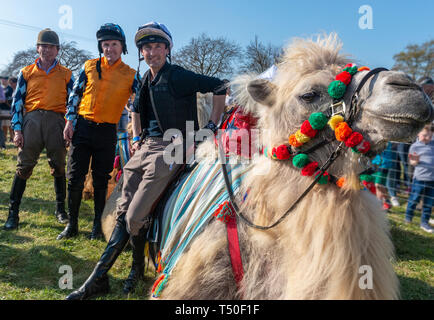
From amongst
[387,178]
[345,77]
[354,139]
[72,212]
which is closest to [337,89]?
[345,77]

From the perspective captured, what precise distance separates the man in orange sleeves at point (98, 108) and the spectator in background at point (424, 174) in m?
5.48

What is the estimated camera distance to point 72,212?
4582 millimetres

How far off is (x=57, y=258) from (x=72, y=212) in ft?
2.41

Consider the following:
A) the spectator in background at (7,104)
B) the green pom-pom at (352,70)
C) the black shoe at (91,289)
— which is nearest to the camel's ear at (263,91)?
the green pom-pom at (352,70)

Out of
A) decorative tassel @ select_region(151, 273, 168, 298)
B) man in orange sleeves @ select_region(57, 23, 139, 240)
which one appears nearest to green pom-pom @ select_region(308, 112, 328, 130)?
decorative tassel @ select_region(151, 273, 168, 298)

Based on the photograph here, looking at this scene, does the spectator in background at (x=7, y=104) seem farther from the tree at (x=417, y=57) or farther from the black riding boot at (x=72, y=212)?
the tree at (x=417, y=57)

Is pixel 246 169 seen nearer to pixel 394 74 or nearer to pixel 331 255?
pixel 331 255

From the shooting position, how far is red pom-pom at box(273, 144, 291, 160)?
2.08 m

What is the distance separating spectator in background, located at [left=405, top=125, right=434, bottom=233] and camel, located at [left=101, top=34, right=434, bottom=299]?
5.23m

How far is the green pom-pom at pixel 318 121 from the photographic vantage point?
1989 millimetres

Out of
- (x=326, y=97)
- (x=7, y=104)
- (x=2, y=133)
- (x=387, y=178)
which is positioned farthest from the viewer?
(x=7, y=104)

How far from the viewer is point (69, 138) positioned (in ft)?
14.3

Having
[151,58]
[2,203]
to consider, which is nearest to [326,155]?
[151,58]

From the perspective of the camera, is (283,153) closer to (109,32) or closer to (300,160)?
(300,160)
